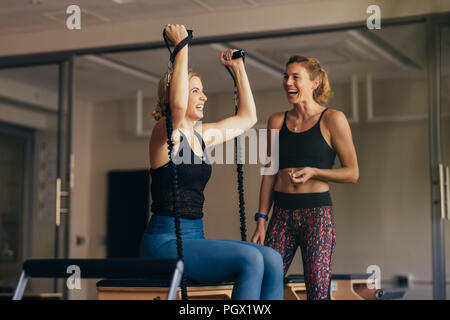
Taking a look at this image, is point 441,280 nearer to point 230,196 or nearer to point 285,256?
point 230,196

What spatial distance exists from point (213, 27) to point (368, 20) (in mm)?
1086

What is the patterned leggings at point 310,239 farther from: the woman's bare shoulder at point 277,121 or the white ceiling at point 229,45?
the white ceiling at point 229,45

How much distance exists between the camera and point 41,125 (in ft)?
20.6

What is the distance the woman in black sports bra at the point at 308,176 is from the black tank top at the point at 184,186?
1.76 ft

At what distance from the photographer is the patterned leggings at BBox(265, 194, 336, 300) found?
2520 mm

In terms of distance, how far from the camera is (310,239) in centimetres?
255

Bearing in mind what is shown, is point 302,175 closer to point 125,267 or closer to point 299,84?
point 299,84

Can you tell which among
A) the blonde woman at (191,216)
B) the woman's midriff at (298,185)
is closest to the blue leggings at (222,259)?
the blonde woman at (191,216)

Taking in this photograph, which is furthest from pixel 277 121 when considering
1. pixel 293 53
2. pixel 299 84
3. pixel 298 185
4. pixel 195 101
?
pixel 293 53

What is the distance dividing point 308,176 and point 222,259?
0.77m

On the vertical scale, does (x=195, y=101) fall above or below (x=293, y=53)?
below

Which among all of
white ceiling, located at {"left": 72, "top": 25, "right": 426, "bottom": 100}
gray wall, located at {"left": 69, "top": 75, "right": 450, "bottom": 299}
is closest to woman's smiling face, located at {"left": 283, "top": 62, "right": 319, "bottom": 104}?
white ceiling, located at {"left": 72, "top": 25, "right": 426, "bottom": 100}

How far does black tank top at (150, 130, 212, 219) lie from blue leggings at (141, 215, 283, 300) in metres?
0.03

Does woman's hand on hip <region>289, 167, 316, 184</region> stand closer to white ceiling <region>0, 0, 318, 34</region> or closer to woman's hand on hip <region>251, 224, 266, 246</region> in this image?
woman's hand on hip <region>251, 224, 266, 246</region>
